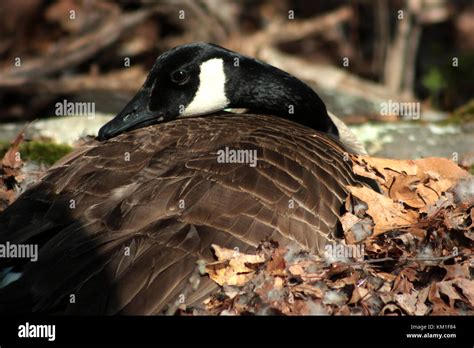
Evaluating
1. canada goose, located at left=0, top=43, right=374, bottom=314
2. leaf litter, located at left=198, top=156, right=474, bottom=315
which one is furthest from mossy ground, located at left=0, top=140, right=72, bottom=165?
leaf litter, located at left=198, top=156, right=474, bottom=315

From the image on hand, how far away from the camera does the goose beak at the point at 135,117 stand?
6559 mm

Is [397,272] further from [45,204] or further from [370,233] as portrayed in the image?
[45,204]

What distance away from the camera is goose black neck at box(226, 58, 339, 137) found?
7.10m

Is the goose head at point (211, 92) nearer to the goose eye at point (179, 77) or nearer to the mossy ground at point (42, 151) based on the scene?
the goose eye at point (179, 77)

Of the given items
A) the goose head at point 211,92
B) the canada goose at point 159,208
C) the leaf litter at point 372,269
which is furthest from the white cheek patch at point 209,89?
the leaf litter at point 372,269

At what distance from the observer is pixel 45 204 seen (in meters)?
5.48

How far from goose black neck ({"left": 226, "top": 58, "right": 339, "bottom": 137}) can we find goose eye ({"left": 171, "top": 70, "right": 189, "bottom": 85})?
41 centimetres

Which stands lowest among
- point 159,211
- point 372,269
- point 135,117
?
point 372,269

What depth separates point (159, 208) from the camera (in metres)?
5.07

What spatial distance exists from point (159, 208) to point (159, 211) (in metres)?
0.03

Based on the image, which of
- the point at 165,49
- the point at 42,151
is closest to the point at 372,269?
the point at 42,151

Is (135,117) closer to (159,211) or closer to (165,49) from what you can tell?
(159,211)

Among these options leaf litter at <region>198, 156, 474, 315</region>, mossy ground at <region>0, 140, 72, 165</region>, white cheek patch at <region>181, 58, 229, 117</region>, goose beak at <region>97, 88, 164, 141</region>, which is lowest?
leaf litter at <region>198, 156, 474, 315</region>

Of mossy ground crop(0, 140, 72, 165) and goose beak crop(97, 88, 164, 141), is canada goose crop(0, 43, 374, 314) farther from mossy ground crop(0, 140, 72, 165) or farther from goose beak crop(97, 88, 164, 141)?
mossy ground crop(0, 140, 72, 165)
